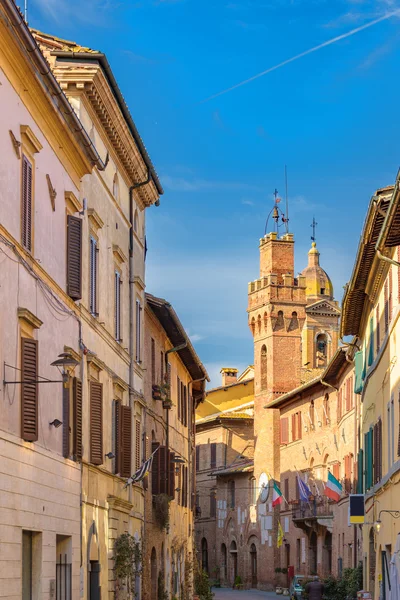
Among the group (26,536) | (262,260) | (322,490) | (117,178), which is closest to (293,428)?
(322,490)

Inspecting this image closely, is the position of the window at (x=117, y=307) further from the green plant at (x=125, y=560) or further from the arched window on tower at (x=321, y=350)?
the arched window on tower at (x=321, y=350)

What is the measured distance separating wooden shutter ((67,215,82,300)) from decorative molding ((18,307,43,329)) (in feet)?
8.54

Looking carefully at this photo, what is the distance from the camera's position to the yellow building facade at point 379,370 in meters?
19.6

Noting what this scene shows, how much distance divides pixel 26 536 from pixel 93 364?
567 centimetres

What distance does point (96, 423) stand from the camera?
2056cm

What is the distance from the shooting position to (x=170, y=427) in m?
34.8

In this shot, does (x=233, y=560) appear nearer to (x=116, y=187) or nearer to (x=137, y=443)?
(x=137, y=443)

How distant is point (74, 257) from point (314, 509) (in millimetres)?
36907

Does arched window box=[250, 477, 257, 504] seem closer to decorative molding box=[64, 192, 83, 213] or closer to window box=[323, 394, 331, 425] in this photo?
window box=[323, 394, 331, 425]

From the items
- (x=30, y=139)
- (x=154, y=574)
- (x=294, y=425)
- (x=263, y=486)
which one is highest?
(x=30, y=139)

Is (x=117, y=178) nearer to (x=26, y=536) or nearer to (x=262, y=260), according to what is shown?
(x=26, y=536)

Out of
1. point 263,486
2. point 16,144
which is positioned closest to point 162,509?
point 16,144

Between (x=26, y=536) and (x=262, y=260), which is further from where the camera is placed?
(x=262, y=260)

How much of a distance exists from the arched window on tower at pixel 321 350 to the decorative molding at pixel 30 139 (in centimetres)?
6308
